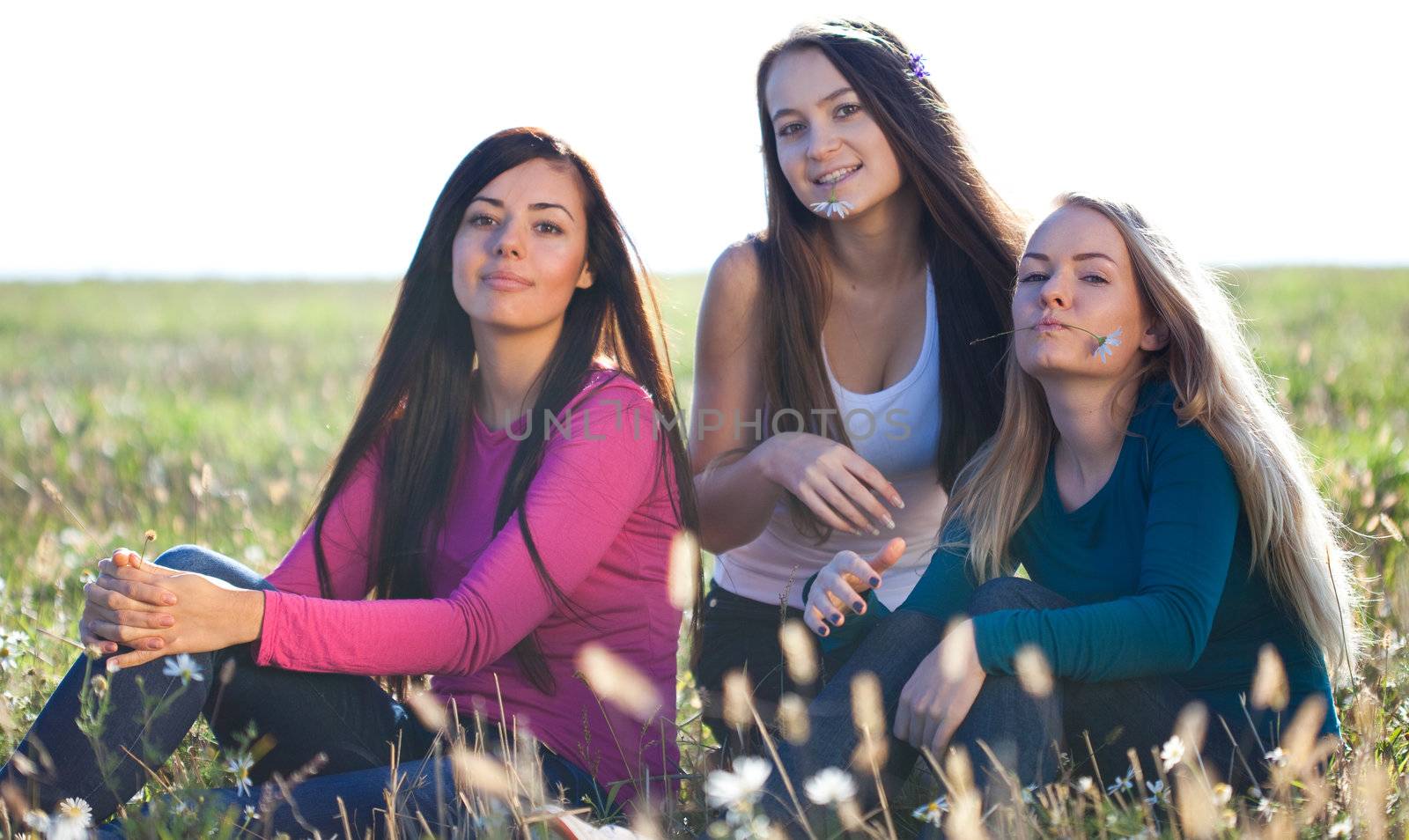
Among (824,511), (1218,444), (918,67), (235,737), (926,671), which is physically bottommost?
(235,737)

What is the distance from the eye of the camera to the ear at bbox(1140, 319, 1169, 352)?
3.05 meters

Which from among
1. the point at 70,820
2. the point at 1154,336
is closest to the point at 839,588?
the point at 1154,336

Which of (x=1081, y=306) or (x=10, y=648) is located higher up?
(x=1081, y=306)

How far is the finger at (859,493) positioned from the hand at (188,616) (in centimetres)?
127

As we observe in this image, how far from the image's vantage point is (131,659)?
276 centimetres

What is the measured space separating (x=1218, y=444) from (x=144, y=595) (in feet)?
7.16

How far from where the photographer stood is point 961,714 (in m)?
2.63

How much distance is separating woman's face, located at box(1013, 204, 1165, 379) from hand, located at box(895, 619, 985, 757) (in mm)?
680

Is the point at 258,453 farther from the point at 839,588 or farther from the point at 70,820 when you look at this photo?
the point at 839,588

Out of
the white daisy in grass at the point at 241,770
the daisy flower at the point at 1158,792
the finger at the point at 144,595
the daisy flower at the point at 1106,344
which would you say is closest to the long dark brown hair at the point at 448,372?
the white daisy in grass at the point at 241,770

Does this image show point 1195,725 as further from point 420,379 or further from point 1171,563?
point 420,379

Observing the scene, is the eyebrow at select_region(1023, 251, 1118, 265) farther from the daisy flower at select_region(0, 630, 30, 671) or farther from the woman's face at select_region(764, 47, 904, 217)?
the daisy flower at select_region(0, 630, 30, 671)

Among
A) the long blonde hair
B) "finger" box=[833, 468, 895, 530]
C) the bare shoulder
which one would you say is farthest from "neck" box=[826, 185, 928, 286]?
"finger" box=[833, 468, 895, 530]

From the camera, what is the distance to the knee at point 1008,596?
277 centimetres
